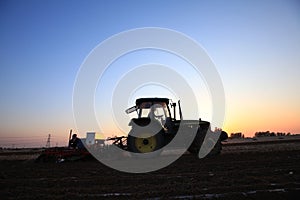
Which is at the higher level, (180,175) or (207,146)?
(207,146)

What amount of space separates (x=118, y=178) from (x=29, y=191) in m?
2.04

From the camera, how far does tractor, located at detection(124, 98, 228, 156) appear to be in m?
11.1

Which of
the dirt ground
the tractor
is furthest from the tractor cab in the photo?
the dirt ground

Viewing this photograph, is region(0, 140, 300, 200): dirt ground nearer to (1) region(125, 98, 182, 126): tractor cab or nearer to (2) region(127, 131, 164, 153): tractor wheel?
(2) region(127, 131, 164, 153): tractor wheel

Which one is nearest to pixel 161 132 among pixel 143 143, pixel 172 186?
pixel 143 143

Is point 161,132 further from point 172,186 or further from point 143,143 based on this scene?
point 172,186

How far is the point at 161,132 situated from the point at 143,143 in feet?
2.72

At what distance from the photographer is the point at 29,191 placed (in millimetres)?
5402

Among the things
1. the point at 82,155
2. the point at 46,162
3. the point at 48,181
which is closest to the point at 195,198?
the point at 48,181

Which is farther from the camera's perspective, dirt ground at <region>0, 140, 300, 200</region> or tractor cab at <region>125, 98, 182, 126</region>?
tractor cab at <region>125, 98, 182, 126</region>

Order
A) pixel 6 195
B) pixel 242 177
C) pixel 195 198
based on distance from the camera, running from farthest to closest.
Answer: pixel 242 177
pixel 6 195
pixel 195 198

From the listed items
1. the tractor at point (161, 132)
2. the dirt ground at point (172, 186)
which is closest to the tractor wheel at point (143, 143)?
the tractor at point (161, 132)

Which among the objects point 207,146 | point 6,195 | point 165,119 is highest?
point 165,119

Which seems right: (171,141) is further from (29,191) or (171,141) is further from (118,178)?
(29,191)
